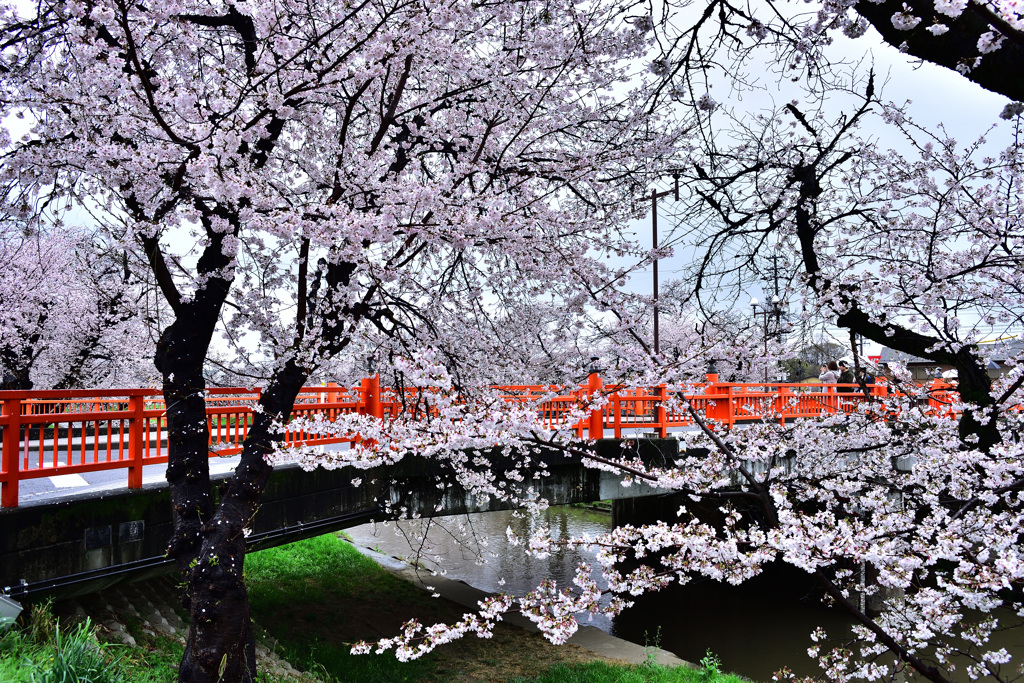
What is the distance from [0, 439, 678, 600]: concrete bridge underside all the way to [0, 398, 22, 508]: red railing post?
6.2 inches

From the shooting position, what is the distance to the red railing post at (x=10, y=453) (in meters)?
5.95

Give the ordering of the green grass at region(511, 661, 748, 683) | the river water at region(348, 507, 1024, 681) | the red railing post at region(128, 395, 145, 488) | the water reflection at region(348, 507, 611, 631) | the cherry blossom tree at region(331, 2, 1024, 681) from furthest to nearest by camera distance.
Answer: the water reflection at region(348, 507, 611, 631), the river water at region(348, 507, 1024, 681), the green grass at region(511, 661, 748, 683), the red railing post at region(128, 395, 145, 488), the cherry blossom tree at region(331, 2, 1024, 681)

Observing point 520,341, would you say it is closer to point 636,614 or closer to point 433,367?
point 433,367

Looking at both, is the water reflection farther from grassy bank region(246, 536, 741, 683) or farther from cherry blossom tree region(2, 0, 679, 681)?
cherry blossom tree region(2, 0, 679, 681)

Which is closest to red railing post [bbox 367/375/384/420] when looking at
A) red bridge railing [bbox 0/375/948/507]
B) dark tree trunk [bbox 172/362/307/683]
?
red bridge railing [bbox 0/375/948/507]

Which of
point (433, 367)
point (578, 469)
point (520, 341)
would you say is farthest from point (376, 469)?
point (433, 367)

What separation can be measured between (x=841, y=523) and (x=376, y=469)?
6.89m

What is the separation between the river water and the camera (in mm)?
12445

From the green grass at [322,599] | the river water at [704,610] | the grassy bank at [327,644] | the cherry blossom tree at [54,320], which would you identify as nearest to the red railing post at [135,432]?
the grassy bank at [327,644]

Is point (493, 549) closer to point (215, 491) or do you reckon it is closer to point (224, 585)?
point (215, 491)

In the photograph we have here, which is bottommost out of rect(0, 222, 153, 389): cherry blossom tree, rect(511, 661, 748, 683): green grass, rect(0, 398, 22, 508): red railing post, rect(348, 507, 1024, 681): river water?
rect(348, 507, 1024, 681): river water

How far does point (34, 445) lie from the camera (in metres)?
13.6

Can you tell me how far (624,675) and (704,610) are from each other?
6464 mm

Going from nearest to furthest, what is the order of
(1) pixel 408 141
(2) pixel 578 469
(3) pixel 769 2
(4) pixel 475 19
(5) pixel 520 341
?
(3) pixel 769 2, (4) pixel 475 19, (1) pixel 408 141, (5) pixel 520 341, (2) pixel 578 469
